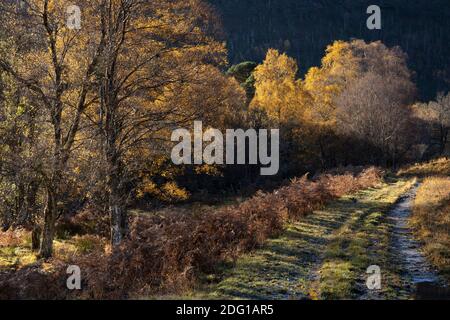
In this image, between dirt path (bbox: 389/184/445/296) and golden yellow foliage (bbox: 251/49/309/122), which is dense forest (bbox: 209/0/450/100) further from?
dirt path (bbox: 389/184/445/296)

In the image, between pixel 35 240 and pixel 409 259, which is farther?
pixel 35 240

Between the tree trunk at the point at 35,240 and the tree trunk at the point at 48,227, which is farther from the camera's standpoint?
the tree trunk at the point at 35,240

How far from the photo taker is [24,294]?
32.1 ft

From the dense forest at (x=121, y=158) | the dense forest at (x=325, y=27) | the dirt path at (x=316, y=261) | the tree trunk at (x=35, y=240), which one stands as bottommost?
the tree trunk at (x=35, y=240)

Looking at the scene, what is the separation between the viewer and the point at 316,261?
1123cm

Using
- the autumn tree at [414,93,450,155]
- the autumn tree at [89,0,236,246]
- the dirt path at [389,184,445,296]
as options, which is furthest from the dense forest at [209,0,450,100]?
the dirt path at [389,184,445,296]

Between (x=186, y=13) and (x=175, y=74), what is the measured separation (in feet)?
6.66

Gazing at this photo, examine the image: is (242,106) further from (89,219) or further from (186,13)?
(186,13)

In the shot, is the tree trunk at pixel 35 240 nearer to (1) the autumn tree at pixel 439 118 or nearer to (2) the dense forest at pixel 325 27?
Answer: (1) the autumn tree at pixel 439 118

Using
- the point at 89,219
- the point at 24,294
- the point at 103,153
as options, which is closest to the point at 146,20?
the point at 103,153

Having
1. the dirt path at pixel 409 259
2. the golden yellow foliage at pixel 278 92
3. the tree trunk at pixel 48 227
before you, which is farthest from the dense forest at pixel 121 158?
the golden yellow foliage at pixel 278 92

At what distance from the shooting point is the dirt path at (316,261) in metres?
8.84

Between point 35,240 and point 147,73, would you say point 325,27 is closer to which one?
point 35,240

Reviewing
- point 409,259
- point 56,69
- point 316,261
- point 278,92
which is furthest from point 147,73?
point 278,92
